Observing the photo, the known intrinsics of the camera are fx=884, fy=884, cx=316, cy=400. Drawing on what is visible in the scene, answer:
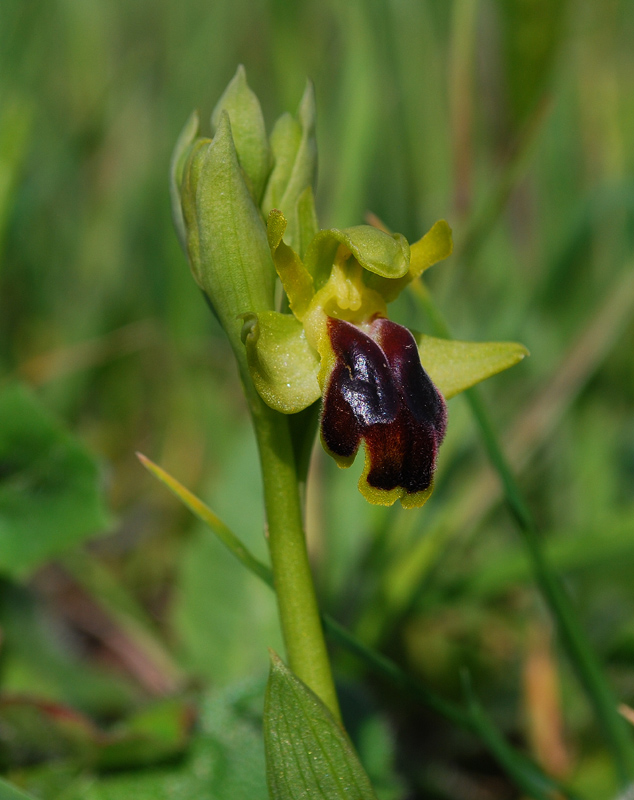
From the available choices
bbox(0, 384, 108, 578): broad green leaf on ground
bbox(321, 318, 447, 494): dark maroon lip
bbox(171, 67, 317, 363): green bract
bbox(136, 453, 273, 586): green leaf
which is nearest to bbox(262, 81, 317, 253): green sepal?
bbox(171, 67, 317, 363): green bract

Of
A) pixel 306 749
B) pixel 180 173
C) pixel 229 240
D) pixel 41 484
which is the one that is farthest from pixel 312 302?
pixel 41 484

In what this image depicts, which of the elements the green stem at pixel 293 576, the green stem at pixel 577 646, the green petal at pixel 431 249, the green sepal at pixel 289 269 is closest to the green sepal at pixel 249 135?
the green sepal at pixel 289 269

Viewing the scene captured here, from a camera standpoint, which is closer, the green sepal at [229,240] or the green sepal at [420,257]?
the green sepal at [229,240]

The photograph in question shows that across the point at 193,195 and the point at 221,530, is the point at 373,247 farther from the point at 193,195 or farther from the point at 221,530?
the point at 221,530

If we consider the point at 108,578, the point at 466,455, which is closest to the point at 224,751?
the point at 108,578

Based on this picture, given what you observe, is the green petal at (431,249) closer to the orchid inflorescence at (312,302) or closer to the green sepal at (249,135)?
the orchid inflorescence at (312,302)

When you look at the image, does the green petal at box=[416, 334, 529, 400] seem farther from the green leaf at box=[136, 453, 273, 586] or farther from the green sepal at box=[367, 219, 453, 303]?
the green leaf at box=[136, 453, 273, 586]
